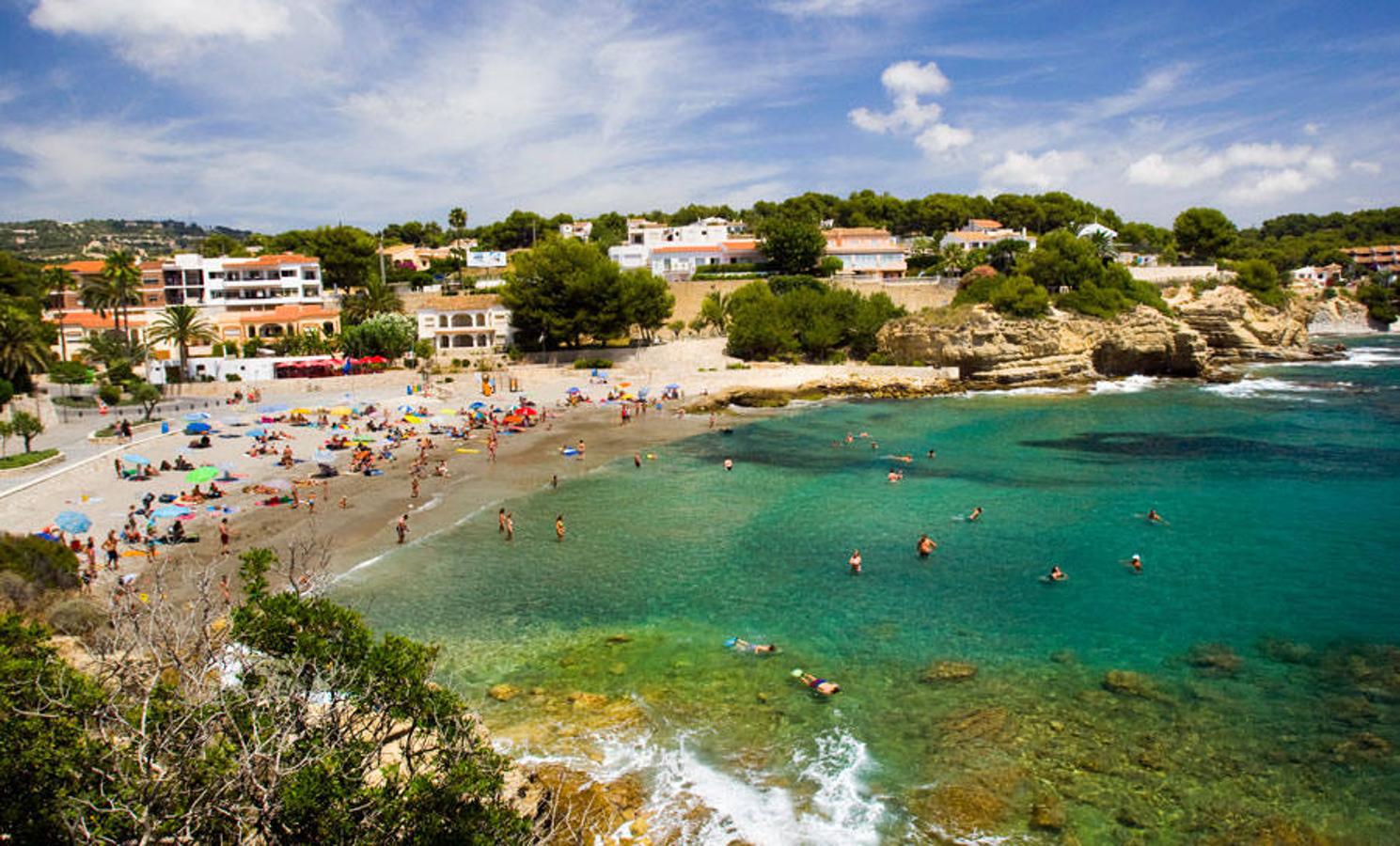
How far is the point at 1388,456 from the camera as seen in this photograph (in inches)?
1430

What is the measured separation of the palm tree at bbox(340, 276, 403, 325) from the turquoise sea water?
34.0 m

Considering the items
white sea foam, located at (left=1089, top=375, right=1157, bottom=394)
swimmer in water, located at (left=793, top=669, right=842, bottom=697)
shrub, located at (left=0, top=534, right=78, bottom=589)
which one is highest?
shrub, located at (left=0, top=534, right=78, bottom=589)

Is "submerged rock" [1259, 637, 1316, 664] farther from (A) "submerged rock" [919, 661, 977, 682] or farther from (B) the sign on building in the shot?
(B) the sign on building

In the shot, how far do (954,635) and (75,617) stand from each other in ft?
59.7

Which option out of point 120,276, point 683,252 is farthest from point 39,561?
point 683,252

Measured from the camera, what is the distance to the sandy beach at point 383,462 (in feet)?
85.1

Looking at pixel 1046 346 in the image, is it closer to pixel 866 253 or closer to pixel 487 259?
pixel 866 253

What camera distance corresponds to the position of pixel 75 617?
54.9 feet

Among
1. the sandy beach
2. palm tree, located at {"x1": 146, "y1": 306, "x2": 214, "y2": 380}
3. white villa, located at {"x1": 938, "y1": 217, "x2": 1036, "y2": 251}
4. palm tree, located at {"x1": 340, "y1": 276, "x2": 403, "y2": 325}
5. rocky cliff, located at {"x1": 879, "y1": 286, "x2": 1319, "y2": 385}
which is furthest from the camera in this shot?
white villa, located at {"x1": 938, "y1": 217, "x2": 1036, "y2": 251}

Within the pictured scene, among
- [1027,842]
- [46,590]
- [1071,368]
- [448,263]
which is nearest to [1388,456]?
[1071,368]

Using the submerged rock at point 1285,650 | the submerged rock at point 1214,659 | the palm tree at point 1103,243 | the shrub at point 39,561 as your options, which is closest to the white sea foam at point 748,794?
the submerged rock at point 1214,659

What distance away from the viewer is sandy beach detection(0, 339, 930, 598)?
2595cm

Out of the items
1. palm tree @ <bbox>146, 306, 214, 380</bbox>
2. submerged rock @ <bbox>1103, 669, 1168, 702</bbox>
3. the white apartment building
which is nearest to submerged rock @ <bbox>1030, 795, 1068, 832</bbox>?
submerged rock @ <bbox>1103, 669, 1168, 702</bbox>

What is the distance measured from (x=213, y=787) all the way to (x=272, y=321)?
A: 6124cm
